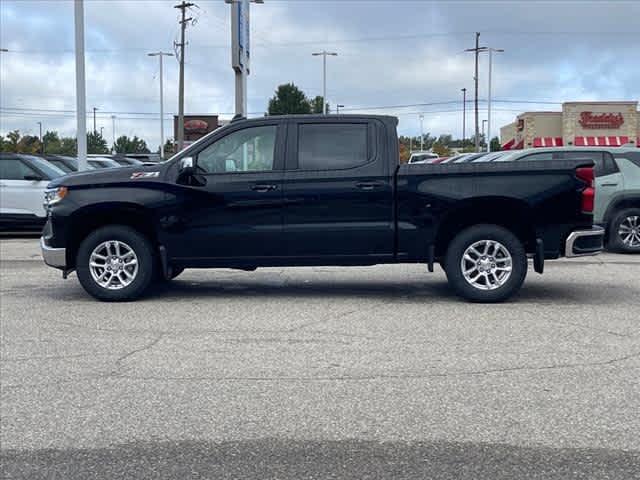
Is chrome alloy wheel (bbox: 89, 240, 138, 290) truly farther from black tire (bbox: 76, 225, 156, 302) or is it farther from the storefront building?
the storefront building

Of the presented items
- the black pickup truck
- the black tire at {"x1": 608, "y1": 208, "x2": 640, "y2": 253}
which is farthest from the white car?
the black tire at {"x1": 608, "y1": 208, "x2": 640, "y2": 253}

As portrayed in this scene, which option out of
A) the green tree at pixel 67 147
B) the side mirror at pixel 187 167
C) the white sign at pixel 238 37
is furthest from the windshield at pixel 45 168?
the green tree at pixel 67 147

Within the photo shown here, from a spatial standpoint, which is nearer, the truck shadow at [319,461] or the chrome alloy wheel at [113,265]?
the truck shadow at [319,461]

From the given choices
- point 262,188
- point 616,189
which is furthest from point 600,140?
point 262,188

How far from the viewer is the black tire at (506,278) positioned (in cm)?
898

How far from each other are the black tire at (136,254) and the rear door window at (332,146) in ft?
6.37

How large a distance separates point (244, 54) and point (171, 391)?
19.2 metres

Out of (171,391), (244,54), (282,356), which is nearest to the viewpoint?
(171,391)

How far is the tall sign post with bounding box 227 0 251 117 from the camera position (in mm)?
22875

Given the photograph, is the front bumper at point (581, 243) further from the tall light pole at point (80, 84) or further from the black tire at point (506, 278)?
the tall light pole at point (80, 84)

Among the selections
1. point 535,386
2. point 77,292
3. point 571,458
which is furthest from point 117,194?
point 571,458

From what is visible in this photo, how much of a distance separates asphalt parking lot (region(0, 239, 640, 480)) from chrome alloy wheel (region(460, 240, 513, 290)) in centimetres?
31

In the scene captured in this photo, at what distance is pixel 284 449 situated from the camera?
457 centimetres

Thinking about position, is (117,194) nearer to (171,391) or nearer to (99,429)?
(171,391)
